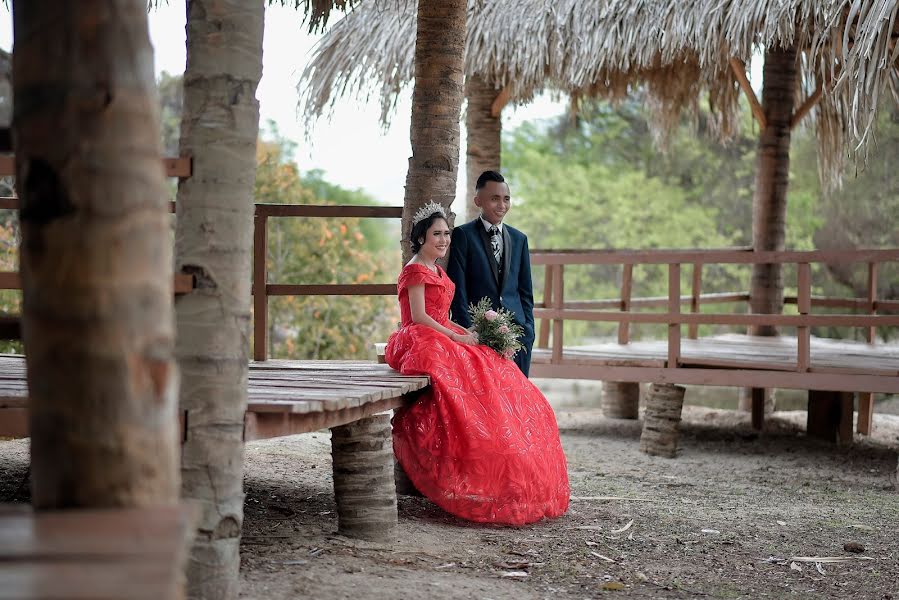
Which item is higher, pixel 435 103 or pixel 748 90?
pixel 748 90

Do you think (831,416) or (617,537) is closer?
(617,537)

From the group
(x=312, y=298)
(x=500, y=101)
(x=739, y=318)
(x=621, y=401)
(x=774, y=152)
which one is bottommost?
(x=621, y=401)

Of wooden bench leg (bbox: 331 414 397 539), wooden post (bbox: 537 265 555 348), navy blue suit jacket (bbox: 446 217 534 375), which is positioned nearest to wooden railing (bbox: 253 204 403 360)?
navy blue suit jacket (bbox: 446 217 534 375)

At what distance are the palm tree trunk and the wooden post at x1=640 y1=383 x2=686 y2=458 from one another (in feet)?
20.9

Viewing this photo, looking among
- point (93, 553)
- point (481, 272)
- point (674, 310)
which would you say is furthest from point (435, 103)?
point (93, 553)

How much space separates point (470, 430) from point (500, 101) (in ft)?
17.5

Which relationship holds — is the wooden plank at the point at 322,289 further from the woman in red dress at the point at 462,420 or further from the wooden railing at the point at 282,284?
the woman in red dress at the point at 462,420

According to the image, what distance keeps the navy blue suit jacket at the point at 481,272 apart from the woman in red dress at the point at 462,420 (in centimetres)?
20

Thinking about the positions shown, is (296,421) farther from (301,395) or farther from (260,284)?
(260,284)

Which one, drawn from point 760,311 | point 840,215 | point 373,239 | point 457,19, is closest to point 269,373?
point 457,19

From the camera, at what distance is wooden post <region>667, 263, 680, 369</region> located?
7902mm

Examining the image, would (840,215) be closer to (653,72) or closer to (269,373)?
(653,72)

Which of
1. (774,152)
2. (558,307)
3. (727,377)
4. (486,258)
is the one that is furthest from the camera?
(774,152)

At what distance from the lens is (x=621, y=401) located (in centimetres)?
1038
